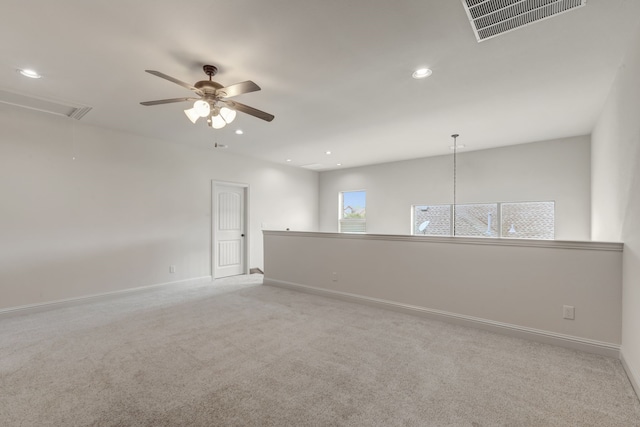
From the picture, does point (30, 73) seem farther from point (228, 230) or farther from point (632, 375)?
point (632, 375)

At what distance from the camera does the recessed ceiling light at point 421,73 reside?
268cm

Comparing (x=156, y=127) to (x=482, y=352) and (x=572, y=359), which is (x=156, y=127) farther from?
(x=572, y=359)

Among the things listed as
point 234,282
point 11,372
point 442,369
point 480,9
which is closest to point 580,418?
point 442,369

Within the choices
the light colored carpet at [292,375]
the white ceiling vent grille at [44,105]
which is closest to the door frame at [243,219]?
the light colored carpet at [292,375]

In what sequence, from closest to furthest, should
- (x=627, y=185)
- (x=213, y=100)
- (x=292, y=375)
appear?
1. (x=292, y=375)
2. (x=627, y=185)
3. (x=213, y=100)

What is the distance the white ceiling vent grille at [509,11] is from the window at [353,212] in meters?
5.43

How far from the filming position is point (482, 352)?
2.61 meters

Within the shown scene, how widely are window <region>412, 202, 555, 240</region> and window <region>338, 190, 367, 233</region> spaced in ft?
4.57

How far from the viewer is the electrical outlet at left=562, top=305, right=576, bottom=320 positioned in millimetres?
2717

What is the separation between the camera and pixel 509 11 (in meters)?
1.89

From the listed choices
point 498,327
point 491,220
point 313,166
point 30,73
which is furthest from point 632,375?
point 313,166

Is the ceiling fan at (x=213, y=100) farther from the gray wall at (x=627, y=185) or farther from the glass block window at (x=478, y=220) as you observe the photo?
the glass block window at (x=478, y=220)

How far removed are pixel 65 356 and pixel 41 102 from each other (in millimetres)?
3019

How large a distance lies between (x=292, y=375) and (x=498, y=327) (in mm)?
2316
